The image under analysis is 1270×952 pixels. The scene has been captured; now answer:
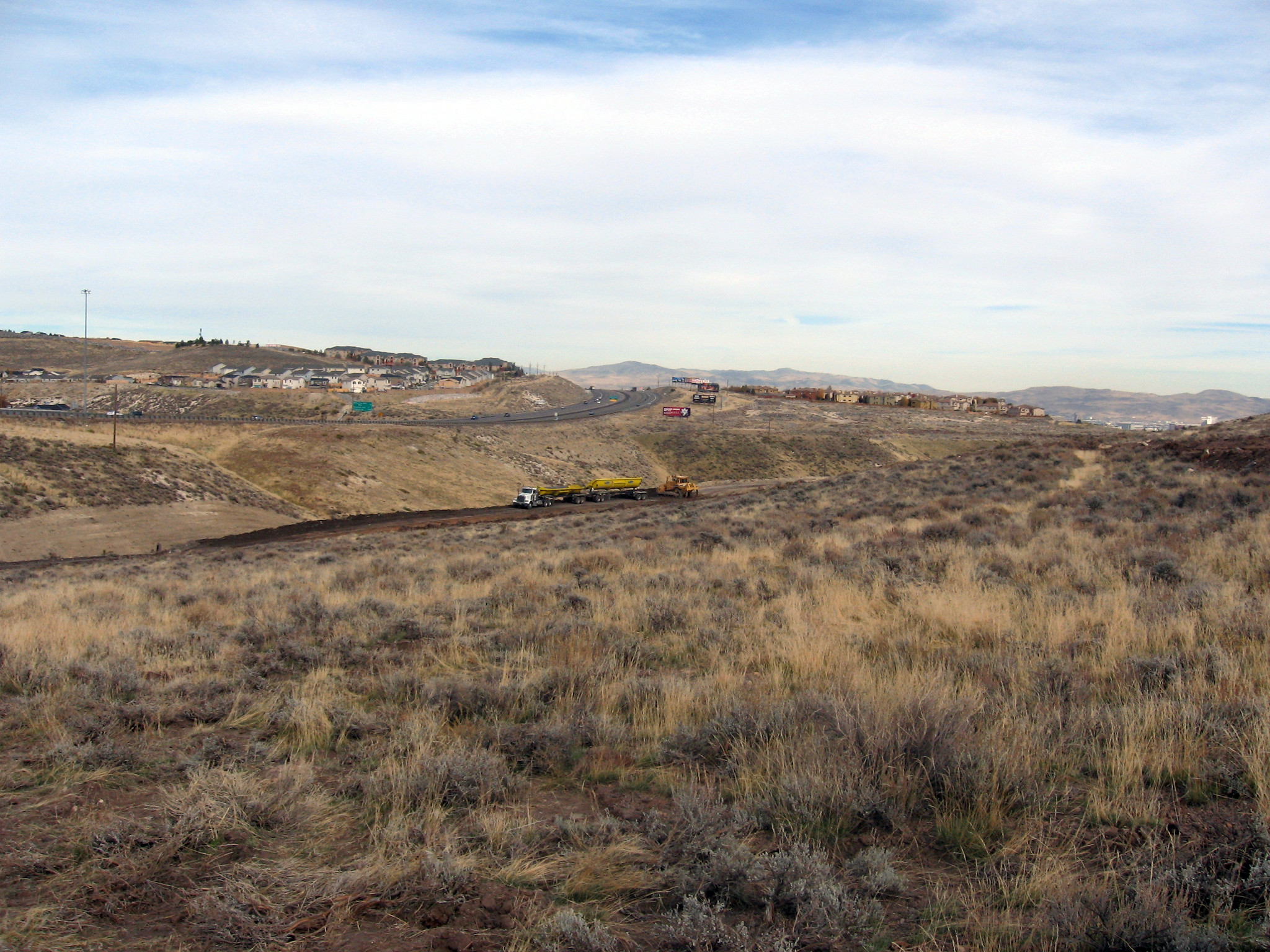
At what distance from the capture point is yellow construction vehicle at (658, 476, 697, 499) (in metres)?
59.2

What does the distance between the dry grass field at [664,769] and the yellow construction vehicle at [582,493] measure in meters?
43.8

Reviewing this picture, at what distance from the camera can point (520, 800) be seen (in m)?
4.93

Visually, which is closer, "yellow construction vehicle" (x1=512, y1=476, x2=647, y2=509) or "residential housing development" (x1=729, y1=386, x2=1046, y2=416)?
"yellow construction vehicle" (x1=512, y1=476, x2=647, y2=509)

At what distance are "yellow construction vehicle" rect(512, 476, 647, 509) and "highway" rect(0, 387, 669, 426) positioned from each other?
2353 cm

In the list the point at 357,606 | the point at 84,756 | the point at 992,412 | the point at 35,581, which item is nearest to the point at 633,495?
the point at 35,581

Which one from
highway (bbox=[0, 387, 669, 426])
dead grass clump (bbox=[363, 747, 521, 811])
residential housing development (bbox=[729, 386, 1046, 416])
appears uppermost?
residential housing development (bbox=[729, 386, 1046, 416])

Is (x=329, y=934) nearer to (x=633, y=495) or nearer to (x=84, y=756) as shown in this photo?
(x=84, y=756)

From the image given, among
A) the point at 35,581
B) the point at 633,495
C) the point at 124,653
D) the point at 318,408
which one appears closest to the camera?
the point at 124,653

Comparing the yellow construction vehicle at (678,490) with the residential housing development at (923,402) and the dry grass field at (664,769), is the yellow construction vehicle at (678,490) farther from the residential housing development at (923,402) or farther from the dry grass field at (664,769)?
the residential housing development at (923,402)

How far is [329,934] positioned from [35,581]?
2370 cm

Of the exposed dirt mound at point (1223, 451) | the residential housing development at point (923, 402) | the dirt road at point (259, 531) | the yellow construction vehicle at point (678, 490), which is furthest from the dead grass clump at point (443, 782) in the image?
the residential housing development at point (923, 402)

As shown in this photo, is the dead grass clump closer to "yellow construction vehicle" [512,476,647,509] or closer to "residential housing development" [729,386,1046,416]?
"yellow construction vehicle" [512,476,647,509]

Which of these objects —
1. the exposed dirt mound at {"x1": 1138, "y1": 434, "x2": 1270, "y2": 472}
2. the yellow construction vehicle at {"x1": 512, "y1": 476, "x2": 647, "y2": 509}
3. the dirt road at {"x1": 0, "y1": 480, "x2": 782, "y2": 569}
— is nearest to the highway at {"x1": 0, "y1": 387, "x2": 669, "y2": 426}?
the dirt road at {"x1": 0, "y1": 480, "x2": 782, "y2": 569}

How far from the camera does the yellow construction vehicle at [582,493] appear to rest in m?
55.1
